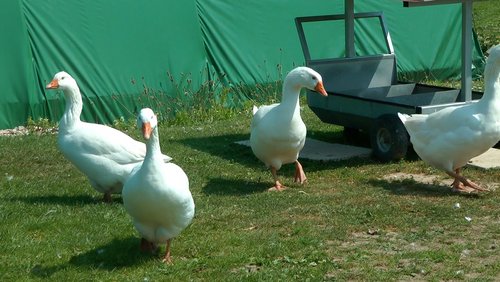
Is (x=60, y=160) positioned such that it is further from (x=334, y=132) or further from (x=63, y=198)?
(x=334, y=132)

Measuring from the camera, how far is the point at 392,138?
1082cm

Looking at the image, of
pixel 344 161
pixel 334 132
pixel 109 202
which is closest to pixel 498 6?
pixel 334 132

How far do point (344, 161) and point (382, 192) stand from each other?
1.68 meters

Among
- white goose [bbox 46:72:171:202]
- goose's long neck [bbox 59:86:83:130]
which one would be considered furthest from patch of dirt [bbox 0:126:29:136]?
white goose [bbox 46:72:171:202]

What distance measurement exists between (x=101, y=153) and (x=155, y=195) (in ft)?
7.35

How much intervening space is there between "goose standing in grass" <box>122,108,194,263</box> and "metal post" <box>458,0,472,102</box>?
503 cm

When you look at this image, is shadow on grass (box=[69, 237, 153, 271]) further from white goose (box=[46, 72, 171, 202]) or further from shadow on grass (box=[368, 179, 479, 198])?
shadow on grass (box=[368, 179, 479, 198])

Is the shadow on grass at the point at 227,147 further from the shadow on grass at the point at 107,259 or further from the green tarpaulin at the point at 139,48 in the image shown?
the shadow on grass at the point at 107,259

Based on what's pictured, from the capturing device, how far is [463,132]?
9406 mm

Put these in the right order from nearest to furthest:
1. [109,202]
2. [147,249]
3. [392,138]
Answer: [147,249] → [109,202] → [392,138]

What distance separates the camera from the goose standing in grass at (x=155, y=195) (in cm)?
703

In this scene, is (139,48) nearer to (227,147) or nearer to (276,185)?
(227,147)

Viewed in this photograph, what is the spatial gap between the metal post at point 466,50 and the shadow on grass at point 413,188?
1774 millimetres

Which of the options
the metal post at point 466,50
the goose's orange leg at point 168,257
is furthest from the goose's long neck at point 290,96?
the goose's orange leg at point 168,257
